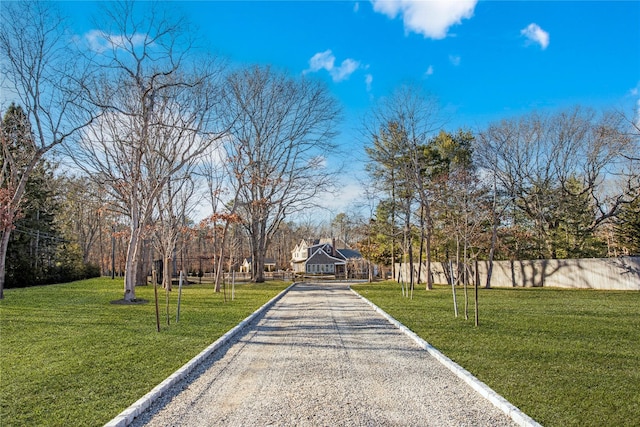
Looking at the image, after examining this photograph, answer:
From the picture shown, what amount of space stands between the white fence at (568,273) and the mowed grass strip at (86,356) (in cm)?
1345

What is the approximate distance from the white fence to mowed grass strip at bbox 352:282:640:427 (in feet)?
34.3

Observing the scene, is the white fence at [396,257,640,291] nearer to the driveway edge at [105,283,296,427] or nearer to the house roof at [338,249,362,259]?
the driveway edge at [105,283,296,427]

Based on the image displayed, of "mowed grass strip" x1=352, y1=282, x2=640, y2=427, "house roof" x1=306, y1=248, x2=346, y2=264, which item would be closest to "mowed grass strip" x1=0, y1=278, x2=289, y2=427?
"mowed grass strip" x1=352, y1=282, x2=640, y2=427

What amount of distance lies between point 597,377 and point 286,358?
411 centimetres

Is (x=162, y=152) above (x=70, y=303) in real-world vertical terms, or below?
above

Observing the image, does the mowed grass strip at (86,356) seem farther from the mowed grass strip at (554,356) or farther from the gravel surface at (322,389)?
the mowed grass strip at (554,356)

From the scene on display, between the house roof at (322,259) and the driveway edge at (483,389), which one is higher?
the house roof at (322,259)

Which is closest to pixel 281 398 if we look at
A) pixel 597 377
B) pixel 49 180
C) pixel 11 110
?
pixel 597 377

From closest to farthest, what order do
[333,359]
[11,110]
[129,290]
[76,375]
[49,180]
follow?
[76,375] < [333,359] < [129,290] < [11,110] < [49,180]

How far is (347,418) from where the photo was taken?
4086mm

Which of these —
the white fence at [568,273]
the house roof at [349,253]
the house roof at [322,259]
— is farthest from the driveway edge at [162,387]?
the house roof at [349,253]

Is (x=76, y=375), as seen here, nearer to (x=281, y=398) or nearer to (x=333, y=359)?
(x=281, y=398)

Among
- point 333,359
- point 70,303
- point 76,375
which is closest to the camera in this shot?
point 76,375

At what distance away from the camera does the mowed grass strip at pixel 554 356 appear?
13.9 ft
